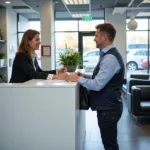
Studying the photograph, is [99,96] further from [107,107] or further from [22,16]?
[22,16]

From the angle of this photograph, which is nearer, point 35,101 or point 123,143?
point 35,101

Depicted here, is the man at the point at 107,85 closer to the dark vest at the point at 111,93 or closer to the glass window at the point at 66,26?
the dark vest at the point at 111,93

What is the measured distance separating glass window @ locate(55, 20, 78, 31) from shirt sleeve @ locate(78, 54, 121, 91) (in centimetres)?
887

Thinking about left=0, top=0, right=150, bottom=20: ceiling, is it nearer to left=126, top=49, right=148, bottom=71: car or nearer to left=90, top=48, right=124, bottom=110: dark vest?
left=126, top=49, right=148, bottom=71: car

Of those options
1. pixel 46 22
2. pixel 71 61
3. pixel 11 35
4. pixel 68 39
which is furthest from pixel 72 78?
pixel 68 39

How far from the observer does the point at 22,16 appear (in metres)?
10.9

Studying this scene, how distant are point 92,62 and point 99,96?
860cm

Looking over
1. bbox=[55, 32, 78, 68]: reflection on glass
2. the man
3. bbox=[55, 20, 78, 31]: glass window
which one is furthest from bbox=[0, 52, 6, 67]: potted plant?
the man

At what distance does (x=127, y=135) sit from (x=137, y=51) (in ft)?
22.8

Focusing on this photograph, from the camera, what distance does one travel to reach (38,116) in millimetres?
2303

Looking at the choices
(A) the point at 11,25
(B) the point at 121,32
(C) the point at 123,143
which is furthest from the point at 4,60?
(C) the point at 123,143

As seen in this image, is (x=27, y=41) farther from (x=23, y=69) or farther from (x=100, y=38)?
(x=100, y=38)

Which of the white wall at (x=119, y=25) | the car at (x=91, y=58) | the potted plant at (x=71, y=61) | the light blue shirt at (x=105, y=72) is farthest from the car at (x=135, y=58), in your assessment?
the light blue shirt at (x=105, y=72)

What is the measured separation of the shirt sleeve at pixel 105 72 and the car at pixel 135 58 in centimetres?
882
